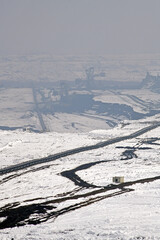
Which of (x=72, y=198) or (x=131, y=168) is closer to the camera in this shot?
(x=72, y=198)

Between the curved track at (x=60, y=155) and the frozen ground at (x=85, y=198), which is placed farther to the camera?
the curved track at (x=60, y=155)

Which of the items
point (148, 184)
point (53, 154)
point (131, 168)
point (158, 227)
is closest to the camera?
point (158, 227)

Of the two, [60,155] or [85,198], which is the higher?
[85,198]

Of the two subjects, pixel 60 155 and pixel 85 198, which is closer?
pixel 85 198

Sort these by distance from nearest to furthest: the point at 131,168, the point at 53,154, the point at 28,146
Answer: the point at 131,168 → the point at 53,154 → the point at 28,146

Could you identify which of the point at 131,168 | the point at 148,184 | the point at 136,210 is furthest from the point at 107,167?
the point at 136,210

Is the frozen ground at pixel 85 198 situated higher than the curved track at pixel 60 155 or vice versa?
the frozen ground at pixel 85 198

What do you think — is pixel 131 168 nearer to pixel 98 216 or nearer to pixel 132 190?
pixel 132 190

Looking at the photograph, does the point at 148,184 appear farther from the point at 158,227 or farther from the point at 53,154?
the point at 53,154
